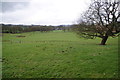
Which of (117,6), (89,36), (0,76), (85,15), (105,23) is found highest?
(117,6)

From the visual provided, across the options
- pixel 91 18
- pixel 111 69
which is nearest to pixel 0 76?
pixel 111 69

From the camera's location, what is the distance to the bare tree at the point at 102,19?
15.8 metres

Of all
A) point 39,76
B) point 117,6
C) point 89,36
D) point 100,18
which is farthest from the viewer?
point 89,36

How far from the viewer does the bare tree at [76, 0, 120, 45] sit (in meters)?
→ 15.8

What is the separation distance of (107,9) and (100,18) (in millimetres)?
1758

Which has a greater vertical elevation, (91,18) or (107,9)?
(107,9)

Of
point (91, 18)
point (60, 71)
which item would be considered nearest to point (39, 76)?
point (60, 71)

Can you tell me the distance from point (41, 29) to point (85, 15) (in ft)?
225

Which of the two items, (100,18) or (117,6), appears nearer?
(117,6)

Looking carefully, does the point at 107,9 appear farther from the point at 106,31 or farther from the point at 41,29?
the point at 41,29

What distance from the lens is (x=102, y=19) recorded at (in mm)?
16797

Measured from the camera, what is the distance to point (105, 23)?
16.7m

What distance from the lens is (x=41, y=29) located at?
271ft

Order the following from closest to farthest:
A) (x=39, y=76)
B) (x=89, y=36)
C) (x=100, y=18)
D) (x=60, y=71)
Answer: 1. (x=39, y=76)
2. (x=60, y=71)
3. (x=100, y=18)
4. (x=89, y=36)
